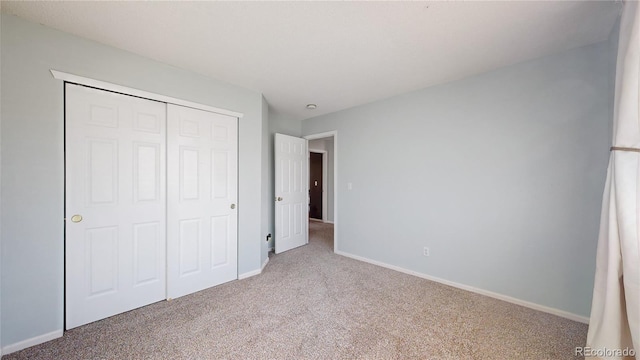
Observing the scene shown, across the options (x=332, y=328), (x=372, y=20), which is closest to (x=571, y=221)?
(x=332, y=328)

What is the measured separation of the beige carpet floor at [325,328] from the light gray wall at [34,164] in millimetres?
329

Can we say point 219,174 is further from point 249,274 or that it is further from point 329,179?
point 329,179

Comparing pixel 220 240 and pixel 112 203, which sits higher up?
pixel 112 203

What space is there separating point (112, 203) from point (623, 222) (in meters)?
3.46

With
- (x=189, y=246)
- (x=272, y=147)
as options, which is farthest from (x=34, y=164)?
(x=272, y=147)

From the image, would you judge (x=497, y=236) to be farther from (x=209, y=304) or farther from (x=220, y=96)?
(x=220, y=96)

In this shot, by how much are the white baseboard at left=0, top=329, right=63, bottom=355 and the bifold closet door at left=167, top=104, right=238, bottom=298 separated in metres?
0.75

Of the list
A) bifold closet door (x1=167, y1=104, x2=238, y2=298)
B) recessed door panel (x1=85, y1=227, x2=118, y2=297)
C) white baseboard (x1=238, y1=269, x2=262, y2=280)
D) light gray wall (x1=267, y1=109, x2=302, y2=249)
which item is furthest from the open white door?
recessed door panel (x1=85, y1=227, x2=118, y2=297)

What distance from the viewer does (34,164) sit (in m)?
1.67

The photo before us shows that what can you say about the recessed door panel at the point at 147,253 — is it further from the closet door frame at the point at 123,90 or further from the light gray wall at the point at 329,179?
the light gray wall at the point at 329,179

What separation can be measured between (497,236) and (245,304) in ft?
8.53

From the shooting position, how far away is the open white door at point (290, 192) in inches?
147

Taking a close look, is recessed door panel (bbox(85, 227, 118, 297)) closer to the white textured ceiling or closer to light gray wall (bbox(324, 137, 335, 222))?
the white textured ceiling

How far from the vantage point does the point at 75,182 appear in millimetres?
1831
